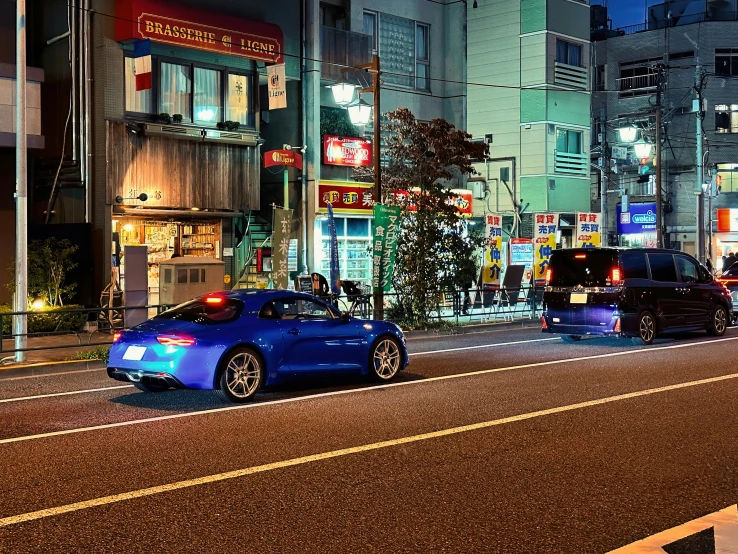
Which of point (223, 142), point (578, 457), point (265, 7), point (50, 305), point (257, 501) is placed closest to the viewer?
point (257, 501)

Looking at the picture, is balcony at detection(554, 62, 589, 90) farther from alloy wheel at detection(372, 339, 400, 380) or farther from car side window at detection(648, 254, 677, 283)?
alloy wheel at detection(372, 339, 400, 380)

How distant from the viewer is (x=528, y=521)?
670 cm

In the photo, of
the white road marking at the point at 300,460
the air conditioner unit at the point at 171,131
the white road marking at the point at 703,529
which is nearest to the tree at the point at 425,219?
the air conditioner unit at the point at 171,131

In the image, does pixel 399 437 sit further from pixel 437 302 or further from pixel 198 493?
pixel 437 302

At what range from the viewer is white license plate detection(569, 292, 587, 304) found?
19420 mm

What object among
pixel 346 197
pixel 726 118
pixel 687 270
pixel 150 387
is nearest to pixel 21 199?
pixel 150 387

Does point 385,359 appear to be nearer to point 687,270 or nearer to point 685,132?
point 687,270

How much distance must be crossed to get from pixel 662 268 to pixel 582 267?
180 centimetres

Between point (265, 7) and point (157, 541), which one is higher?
point (265, 7)

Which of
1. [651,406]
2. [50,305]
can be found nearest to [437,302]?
[50,305]

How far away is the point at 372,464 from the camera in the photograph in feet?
27.8

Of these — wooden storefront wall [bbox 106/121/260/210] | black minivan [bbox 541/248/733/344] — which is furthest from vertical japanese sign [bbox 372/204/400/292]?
wooden storefront wall [bbox 106/121/260/210]

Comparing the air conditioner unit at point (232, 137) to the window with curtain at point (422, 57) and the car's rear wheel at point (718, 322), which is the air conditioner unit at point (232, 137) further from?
the car's rear wheel at point (718, 322)

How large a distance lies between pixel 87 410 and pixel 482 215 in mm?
29750
